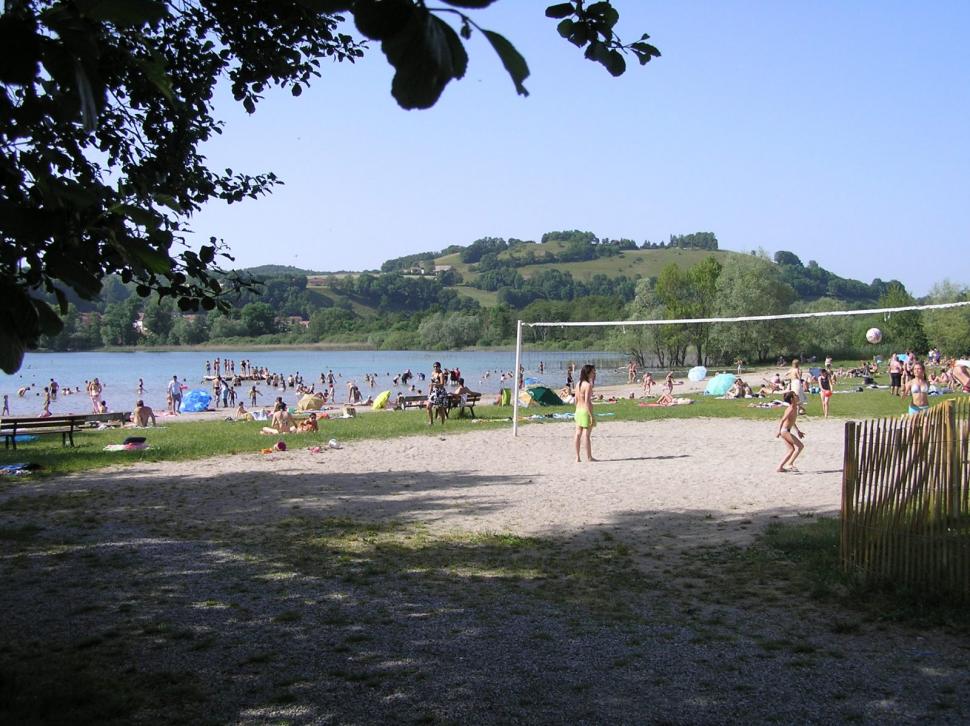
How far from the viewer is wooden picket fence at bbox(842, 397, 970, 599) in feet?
19.1

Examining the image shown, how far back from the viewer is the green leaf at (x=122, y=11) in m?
1.21

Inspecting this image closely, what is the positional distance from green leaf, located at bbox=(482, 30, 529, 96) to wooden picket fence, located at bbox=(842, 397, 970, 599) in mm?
5591

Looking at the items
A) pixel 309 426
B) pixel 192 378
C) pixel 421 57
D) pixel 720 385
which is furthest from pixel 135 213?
pixel 192 378

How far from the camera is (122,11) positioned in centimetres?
122

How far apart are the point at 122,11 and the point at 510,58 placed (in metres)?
0.54

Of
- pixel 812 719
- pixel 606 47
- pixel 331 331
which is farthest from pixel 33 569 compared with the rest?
pixel 331 331

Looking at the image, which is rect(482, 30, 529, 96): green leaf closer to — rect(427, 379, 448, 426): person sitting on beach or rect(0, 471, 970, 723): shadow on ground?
rect(0, 471, 970, 723): shadow on ground

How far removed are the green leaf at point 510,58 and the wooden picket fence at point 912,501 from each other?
18.3 feet

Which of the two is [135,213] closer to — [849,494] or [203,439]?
[849,494]

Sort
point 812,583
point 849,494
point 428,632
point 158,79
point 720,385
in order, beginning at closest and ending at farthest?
point 158,79, point 428,632, point 812,583, point 849,494, point 720,385

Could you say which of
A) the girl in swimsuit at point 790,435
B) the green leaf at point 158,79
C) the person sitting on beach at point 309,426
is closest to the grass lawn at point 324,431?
the person sitting on beach at point 309,426

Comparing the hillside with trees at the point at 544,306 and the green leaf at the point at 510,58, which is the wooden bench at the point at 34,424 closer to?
the hillside with trees at the point at 544,306


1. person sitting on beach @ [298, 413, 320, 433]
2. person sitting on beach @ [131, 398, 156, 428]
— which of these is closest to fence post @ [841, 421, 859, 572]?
person sitting on beach @ [298, 413, 320, 433]

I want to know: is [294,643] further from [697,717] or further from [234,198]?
[234,198]
